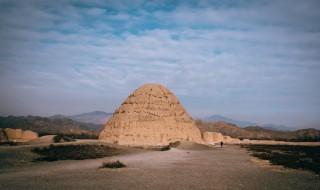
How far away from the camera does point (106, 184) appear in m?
12.2

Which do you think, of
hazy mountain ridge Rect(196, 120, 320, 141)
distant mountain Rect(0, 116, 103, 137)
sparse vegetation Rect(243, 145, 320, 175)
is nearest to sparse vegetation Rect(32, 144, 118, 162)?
sparse vegetation Rect(243, 145, 320, 175)

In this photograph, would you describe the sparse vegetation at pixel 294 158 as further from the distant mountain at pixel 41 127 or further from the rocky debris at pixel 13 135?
the distant mountain at pixel 41 127

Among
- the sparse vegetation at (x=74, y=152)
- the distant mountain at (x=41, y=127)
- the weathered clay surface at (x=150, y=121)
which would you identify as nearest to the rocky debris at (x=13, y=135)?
the weathered clay surface at (x=150, y=121)

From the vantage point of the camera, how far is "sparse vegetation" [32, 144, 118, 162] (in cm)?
2598

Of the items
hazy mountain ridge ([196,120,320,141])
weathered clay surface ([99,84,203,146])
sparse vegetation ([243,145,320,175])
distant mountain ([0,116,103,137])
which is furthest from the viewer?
hazy mountain ridge ([196,120,320,141])

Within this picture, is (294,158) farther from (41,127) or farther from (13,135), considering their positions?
(41,127)

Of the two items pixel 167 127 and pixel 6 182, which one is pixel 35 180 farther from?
pixel 167 127

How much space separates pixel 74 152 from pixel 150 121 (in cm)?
2721

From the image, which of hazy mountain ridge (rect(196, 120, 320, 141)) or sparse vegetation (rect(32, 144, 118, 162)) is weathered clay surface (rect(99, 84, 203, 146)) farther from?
hazy mountain ridge (rect(196, 120, 320, 141))

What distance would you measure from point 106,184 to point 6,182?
455 cm

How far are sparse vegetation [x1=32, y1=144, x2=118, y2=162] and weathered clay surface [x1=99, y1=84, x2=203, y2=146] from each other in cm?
1837

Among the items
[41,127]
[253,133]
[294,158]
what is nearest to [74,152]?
[294,158]

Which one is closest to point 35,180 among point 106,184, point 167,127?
point 106,184

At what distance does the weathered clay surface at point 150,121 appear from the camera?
5319 cm
